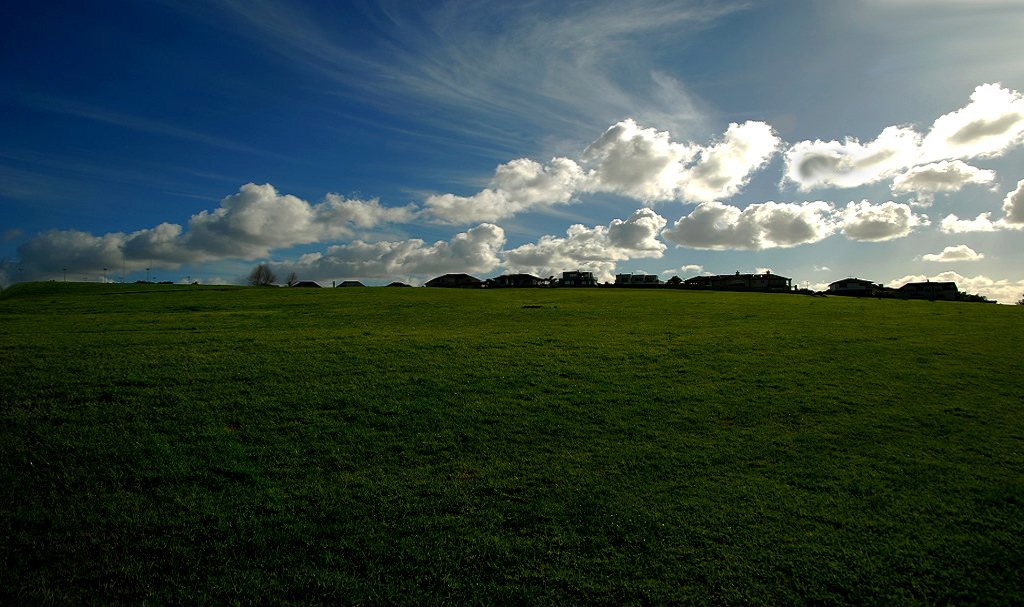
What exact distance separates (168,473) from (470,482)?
6.12 meters

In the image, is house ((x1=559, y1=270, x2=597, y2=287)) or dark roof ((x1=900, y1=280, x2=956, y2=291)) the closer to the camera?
dark roof ((x1=900, y1=280, x2=956, y2=291))

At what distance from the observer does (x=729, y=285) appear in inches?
4188

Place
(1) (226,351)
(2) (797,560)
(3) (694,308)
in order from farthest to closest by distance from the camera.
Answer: (3) (694,308), (1) (226,351), (2) (797,560)

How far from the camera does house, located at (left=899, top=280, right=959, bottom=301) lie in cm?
10188

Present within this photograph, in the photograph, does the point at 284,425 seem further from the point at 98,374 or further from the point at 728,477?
the point at 728,477

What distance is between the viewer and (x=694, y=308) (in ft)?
130

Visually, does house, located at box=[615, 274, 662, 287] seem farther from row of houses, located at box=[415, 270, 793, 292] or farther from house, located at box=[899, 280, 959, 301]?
house, located at box=[899, 280, 959, 301]

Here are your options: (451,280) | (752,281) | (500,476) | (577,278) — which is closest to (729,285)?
(752,281)

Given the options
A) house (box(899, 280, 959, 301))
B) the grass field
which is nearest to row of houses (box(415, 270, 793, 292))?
house (box(899, 280, 959, 301))

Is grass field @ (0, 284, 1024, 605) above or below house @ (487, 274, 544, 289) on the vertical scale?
below

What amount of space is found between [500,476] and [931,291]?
12670cm

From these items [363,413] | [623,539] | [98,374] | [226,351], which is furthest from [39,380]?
[623,539]

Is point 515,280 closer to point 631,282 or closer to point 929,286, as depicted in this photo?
point 631,282

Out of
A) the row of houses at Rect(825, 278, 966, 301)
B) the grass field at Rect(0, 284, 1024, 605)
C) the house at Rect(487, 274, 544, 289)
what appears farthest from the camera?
the house at Rect(487, 274, 544, 289)
